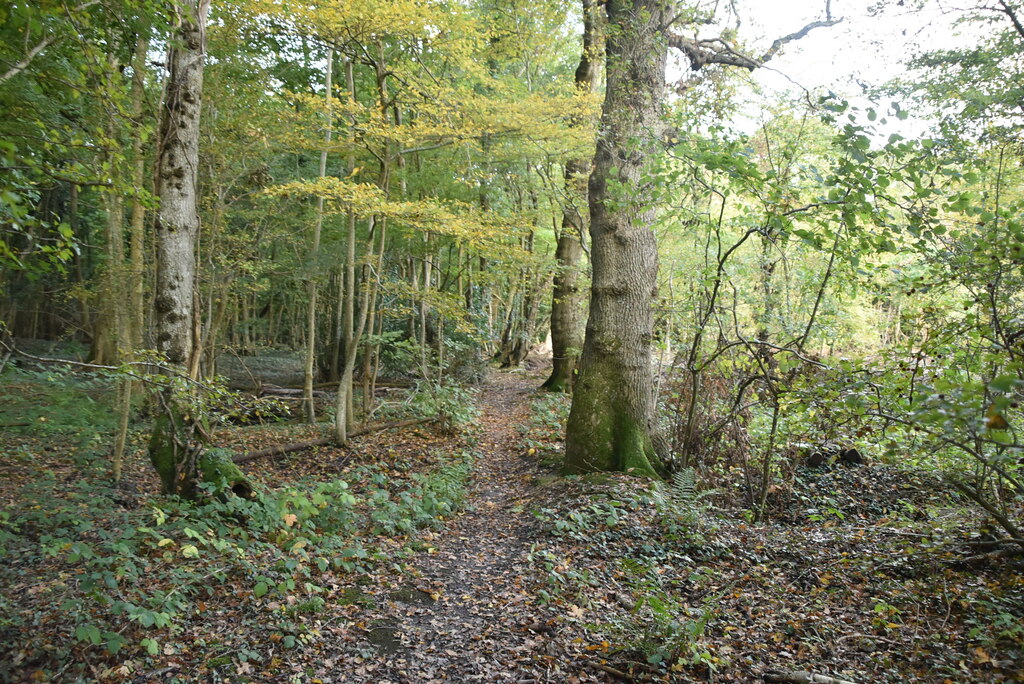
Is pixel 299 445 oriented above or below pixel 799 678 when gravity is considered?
below

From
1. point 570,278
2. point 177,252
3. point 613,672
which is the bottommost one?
point 613,672

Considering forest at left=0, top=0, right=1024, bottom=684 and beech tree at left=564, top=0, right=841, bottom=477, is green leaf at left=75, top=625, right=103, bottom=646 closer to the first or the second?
forest at left=0, top=0, right=1024, bottom=684

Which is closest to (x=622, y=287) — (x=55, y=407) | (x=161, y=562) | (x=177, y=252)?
(x=177, y=252)

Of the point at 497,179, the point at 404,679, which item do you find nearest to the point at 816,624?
the point at 404,679

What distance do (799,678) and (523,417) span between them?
948 centimetres

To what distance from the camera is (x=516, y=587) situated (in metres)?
4.82

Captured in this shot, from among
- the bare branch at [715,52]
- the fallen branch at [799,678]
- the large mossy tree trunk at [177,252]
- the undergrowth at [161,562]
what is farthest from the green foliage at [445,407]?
the fallen branch at [799,678]

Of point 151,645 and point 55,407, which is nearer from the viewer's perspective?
point 151,645

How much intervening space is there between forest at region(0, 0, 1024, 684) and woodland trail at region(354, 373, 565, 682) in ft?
0.11

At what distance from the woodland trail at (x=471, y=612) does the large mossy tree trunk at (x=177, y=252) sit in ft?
8.06

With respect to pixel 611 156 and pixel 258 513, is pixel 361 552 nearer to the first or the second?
pixel 258 513

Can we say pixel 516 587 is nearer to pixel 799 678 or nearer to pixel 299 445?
pixel 799 678

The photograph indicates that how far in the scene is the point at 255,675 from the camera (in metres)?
3.37

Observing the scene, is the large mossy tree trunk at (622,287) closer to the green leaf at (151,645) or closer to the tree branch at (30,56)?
the green leaf at (151,645)
